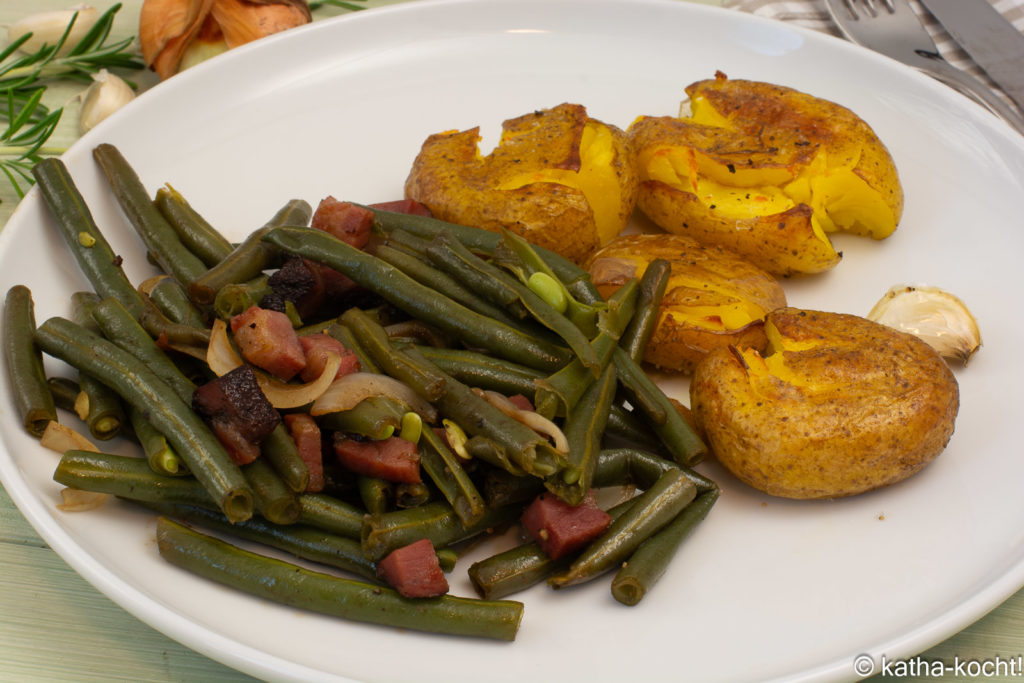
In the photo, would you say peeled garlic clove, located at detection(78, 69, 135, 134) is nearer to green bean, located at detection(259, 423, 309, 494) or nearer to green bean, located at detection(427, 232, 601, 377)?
green bean, located at detection(427, 232, 601, 377)

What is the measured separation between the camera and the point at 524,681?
2439mm

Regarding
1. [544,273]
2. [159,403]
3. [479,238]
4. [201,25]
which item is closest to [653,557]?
[544,273]

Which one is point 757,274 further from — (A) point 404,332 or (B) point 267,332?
(B) point 267,332

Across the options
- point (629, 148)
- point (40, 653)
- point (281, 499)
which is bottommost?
point (40, 653)

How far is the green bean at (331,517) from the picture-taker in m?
2.66

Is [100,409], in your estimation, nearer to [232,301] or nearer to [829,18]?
[232,301]

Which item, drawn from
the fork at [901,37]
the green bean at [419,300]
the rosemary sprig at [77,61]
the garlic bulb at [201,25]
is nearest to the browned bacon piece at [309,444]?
the green bean at [419,300]

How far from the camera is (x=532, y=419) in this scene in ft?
8.99

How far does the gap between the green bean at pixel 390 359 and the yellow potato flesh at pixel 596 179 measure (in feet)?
3.25

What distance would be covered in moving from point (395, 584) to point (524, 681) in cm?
44

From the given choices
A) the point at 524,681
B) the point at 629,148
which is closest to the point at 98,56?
the point at 629,148

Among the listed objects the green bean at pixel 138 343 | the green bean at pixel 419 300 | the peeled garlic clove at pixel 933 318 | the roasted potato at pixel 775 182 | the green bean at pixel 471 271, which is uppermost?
the roasted potato at pixel 775 182

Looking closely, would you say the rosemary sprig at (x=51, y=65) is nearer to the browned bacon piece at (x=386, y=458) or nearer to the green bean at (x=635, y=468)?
the browned bacon piece at (x=386, y=458)

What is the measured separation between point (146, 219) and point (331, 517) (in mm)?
1630
